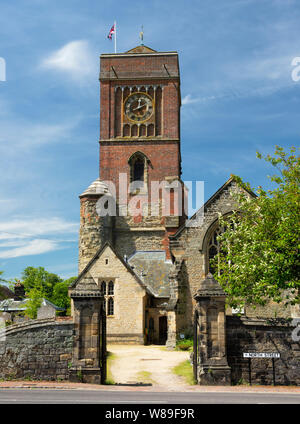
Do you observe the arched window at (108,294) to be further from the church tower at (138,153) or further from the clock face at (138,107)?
the clock face at (138,107)

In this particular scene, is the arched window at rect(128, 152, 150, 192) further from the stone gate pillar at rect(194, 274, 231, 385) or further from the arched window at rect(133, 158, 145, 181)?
the stone gate pillar at rect(194, 274, 231, 385)

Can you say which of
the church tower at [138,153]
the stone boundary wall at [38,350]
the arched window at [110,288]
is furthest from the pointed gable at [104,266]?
the stone boundary wall at [38,350]

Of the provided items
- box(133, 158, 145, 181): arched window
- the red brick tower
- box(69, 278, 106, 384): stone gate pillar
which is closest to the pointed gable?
the red brick tower

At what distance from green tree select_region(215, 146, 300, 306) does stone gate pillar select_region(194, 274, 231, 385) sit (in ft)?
10.5

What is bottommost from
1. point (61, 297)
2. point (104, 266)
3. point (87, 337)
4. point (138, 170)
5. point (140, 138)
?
point (87, 337)

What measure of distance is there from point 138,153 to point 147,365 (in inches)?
1008

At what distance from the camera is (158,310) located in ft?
112

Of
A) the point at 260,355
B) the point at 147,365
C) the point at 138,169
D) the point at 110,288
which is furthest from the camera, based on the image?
the point at 138,169

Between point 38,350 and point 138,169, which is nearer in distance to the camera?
point 38,350

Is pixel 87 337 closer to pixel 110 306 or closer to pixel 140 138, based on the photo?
pixel 110 306

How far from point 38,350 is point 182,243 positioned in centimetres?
1496

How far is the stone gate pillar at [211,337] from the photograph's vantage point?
17.1m

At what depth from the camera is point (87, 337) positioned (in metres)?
17.5

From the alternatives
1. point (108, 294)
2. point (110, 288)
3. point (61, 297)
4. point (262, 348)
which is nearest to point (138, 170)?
point (110, 288)
